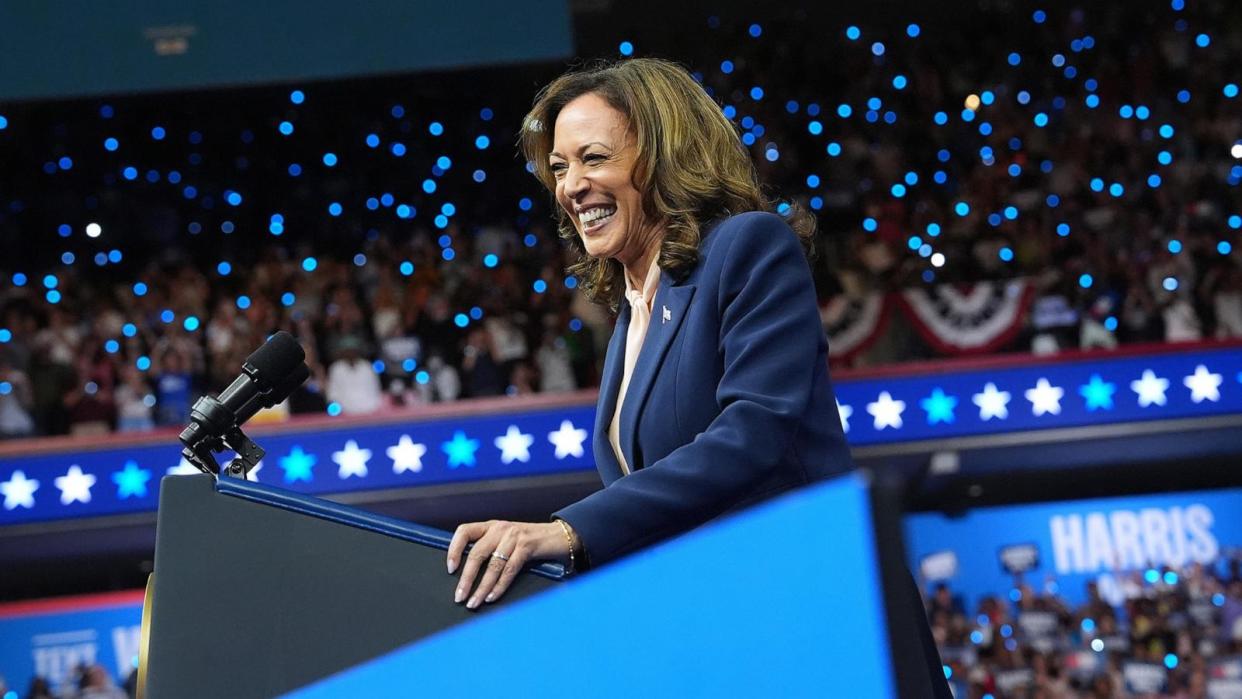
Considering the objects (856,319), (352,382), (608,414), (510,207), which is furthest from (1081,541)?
(608,414)

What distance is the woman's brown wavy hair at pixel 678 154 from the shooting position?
4.85ft

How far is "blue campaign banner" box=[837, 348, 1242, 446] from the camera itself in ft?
26.1

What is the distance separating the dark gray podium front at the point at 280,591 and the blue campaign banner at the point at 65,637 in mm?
7415

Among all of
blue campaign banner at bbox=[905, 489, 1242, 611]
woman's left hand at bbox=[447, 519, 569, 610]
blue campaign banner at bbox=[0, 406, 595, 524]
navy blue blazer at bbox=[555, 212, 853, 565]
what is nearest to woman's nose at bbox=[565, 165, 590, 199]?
navy blue blazer at bbox=[555, 212, 853, 565]

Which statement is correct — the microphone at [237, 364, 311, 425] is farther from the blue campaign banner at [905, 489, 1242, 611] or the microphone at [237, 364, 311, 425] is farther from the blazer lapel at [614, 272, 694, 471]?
the blue campaign banner at [905, 489, 1242, 611]

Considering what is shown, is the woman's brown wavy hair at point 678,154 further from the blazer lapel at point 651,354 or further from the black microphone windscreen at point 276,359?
the black microphone windscreen at point 276,359

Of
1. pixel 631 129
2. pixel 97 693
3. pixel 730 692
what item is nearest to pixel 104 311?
pixel 97 693

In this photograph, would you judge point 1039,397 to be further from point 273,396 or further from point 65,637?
point 273,396

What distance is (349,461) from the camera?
7707mm

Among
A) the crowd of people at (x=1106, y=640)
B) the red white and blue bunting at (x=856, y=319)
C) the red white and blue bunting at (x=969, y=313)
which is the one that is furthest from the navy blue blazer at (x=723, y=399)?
the red white and blue bunting at (x=969, y=313)

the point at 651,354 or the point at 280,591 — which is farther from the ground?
the point at 651,354

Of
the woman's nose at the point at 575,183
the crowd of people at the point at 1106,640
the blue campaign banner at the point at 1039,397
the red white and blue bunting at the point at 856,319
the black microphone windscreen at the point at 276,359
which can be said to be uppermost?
the red white and blue bunting at the point at 856,319

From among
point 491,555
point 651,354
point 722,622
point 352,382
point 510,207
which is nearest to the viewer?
point 722,622

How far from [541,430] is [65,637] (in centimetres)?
291
